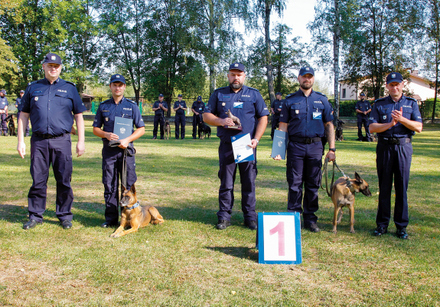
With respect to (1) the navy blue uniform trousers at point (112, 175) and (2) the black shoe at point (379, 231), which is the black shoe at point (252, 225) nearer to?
(2) the black shoe at point (379, 231)

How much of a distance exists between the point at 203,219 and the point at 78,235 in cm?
183

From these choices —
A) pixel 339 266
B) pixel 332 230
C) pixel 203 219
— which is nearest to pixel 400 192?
pixel 332 230

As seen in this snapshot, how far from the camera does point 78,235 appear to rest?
4926mm

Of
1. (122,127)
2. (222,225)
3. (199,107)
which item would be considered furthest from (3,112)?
(222,225)

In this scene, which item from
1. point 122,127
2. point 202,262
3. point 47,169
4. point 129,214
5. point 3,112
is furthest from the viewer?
point 3,112

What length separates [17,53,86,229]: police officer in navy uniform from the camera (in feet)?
16.5

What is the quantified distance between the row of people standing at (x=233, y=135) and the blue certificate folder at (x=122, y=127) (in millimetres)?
63

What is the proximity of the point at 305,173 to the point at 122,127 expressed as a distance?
2647mm

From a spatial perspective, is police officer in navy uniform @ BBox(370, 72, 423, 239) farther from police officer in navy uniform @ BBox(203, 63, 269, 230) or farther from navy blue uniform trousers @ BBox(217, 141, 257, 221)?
navy blue uniform trousers @ BBox(217, 141, 257, 221)

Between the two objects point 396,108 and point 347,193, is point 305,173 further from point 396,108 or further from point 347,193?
point 396,108

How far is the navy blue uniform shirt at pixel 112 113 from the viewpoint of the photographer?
5.21m

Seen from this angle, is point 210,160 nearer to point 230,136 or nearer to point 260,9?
point 230,136

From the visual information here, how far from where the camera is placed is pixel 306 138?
5133mm

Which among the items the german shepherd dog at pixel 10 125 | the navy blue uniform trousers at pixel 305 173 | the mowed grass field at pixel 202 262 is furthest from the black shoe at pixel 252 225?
the german shepherd dog at pixel 10 125
